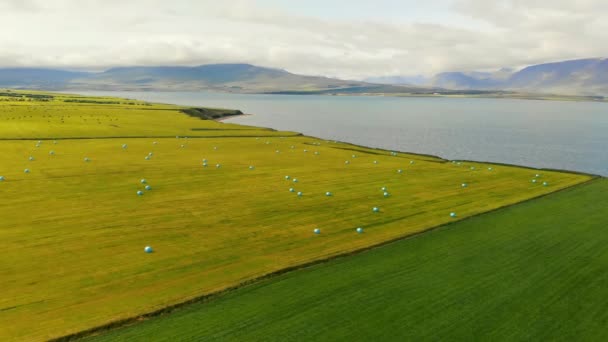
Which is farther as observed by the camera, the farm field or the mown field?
the mown field

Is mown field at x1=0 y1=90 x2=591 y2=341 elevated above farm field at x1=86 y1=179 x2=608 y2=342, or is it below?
above

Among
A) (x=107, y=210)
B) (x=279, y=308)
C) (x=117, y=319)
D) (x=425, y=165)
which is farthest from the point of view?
(x=425, y=165)

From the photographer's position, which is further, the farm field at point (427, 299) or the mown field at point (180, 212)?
the mown field at point (180, 212)

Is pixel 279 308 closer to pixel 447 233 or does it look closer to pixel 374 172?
pixel 447 233

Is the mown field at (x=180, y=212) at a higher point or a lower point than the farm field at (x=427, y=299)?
higher

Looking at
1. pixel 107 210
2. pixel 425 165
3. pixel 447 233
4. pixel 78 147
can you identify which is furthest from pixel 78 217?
pixel 425 165
